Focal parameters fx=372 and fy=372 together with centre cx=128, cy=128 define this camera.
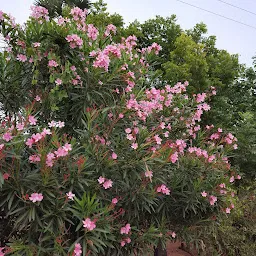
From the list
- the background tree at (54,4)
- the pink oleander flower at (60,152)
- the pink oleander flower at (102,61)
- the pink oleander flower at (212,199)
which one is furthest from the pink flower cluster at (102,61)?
the background tree at (54,4)

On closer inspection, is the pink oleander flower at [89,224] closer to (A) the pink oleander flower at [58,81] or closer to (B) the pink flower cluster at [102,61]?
(A) the pink oleander flower at [58,81]

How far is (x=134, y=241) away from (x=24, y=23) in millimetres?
2476

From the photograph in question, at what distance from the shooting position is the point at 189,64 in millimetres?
12117

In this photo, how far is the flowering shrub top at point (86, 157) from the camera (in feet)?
9.93

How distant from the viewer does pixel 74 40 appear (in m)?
3.52

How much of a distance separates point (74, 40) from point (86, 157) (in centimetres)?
115

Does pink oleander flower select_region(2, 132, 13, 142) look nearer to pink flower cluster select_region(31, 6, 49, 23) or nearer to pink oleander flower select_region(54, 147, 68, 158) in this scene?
pink oleander flower select_region(54, 147, 68, 158)

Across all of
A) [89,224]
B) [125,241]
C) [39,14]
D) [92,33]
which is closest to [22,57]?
[39,14]

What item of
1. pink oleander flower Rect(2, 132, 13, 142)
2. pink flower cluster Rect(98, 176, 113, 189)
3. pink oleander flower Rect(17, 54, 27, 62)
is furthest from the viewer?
pink oleander flower Rect(17, 54, 27, 62)

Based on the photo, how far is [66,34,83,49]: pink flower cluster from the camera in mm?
3490

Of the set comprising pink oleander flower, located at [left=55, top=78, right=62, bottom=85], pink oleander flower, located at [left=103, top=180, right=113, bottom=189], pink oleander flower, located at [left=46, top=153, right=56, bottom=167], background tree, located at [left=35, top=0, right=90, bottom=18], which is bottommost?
pink oleander flower, located at [left=103, top=180, right=113, bottom=189]

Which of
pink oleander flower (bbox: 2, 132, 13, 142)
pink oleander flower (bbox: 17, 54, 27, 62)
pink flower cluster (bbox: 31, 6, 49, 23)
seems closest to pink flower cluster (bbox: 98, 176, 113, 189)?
pink oleander flower (bbox: 2, 132, 13, 142)

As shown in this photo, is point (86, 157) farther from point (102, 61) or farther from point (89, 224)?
point (102, 61)

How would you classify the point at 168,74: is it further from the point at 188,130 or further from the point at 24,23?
the point at 24,23
